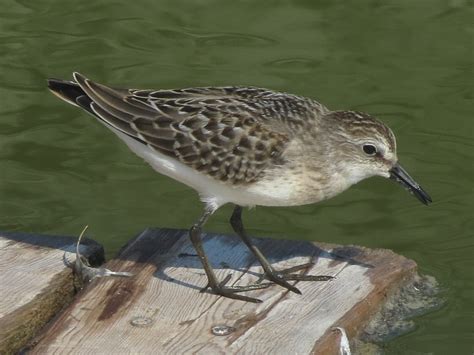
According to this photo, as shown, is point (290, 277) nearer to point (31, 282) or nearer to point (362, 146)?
point (362, 146)

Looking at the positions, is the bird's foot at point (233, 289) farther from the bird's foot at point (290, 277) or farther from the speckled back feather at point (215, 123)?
the speckled back feather at point (215, 123)

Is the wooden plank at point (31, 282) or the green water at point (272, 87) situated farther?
the green water at point (272, 87)

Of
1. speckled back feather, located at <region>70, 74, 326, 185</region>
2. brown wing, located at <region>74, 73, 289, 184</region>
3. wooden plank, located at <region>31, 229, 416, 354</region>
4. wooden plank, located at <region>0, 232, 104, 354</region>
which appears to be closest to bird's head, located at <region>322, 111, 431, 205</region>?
speckled back feather, located at <region>70, 74, 326, 185</region>

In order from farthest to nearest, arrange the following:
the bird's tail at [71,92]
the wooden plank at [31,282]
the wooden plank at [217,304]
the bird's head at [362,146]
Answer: the bird's tail at [71,92]
the bird's head at [362,146]
the wooden plank at [31,282]
the wooden plank at [217,304]

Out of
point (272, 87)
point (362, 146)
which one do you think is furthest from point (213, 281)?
point (272, 87)

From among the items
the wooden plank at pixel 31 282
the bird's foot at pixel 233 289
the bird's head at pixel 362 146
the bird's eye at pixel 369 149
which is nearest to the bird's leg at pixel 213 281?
the bird's foot at pixel 233 289

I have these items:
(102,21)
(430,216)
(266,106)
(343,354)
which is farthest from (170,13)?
(343,354)
